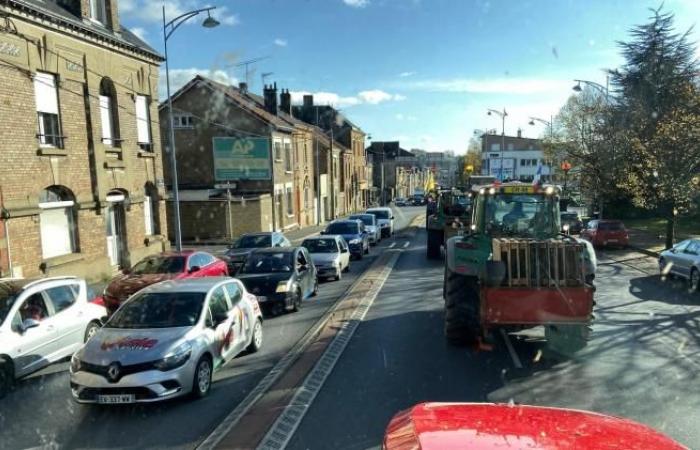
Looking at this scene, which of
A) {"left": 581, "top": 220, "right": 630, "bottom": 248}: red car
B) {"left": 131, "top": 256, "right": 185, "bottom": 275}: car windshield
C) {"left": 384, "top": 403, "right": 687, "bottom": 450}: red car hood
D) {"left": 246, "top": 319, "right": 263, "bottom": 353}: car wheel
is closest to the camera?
{"left": 384, "top": 403, "right": 687, "bottom": 450}: red car hood

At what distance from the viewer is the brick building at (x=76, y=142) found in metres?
15.0

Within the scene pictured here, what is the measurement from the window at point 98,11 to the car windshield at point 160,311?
1552 cm

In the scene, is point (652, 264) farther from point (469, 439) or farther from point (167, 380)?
point (469, 439)

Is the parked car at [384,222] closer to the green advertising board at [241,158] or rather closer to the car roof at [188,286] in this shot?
the green advertising board at [241,158]

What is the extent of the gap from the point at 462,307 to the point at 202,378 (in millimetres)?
4245

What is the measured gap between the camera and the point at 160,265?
46.3ft

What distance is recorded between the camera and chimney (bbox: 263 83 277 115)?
43.2 metres

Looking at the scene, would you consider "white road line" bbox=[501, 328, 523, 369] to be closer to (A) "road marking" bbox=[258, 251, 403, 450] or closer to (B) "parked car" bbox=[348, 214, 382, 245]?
(A) "road marking" bbox=[258, 251, 403, 450]

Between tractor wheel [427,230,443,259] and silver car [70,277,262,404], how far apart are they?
1430 centimetres

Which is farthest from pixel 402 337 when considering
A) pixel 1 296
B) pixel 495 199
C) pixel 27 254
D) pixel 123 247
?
pixel 123 247

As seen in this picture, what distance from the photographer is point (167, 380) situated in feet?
21.9

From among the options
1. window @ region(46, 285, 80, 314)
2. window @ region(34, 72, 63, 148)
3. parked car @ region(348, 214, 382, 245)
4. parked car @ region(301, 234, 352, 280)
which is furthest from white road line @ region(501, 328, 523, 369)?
parked car @ region(348, 214, 382, 245)

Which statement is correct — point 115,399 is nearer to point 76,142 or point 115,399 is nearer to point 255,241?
point 76,142

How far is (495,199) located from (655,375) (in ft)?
13.3
